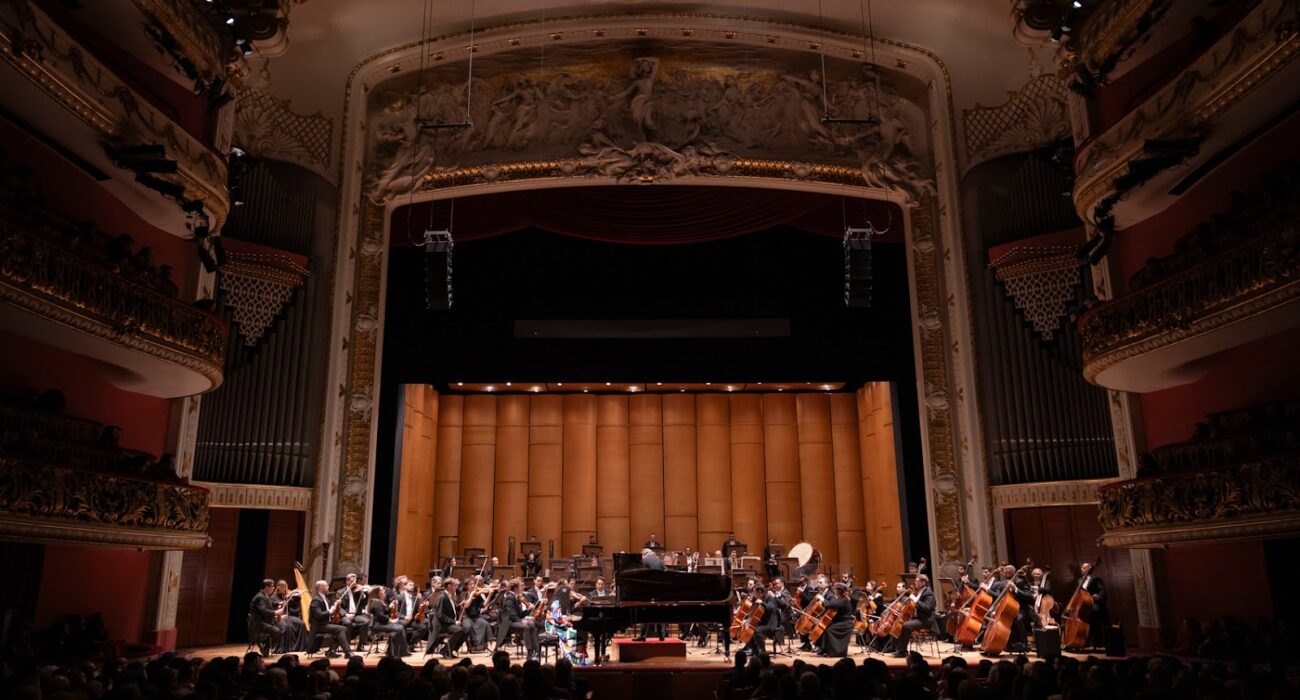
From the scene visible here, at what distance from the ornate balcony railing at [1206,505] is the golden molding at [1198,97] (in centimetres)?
357

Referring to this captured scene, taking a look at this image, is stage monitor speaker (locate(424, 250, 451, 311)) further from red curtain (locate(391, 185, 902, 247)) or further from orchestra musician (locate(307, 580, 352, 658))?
orchestra musician (locate(307, 580, 352, 658))

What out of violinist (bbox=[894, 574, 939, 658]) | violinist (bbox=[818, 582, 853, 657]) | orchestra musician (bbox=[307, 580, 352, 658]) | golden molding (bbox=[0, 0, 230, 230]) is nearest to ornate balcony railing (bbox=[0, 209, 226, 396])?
golden molding (bbox=[0, 0, 230, 230])

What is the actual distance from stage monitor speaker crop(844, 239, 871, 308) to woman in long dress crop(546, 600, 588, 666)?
5.92 metres

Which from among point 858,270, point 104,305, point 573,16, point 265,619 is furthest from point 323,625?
point 573,16

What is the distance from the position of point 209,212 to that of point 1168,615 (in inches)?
503

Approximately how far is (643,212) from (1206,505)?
9576mm

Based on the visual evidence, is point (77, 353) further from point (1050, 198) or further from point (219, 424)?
point (1050, 198)

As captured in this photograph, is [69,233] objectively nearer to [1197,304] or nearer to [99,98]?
[99,98]

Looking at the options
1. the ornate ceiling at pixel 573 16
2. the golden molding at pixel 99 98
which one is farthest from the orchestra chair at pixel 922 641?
the golden molding at pixel 99 98

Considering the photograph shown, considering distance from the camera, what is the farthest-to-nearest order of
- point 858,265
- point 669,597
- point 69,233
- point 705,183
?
point 705,183 < point 858,265 < point 669,597 < point 69,233

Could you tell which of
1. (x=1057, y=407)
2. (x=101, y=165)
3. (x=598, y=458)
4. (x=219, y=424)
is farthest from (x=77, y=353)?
(x=1057, y=407)

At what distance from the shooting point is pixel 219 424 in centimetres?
1348

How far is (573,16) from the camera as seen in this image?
15156mm

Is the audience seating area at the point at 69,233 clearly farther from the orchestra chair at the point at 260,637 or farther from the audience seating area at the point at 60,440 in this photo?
the orchestra chair at the point at 260,637
